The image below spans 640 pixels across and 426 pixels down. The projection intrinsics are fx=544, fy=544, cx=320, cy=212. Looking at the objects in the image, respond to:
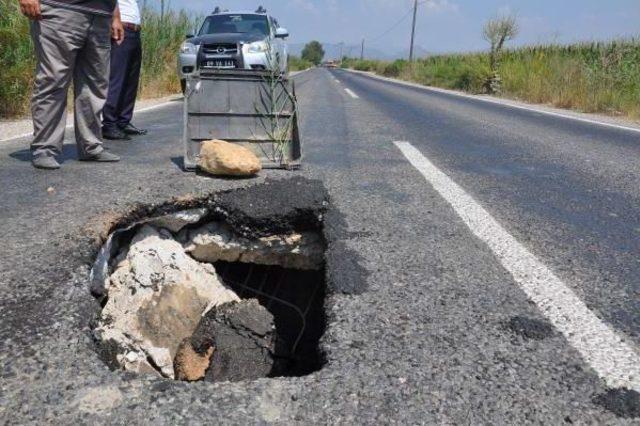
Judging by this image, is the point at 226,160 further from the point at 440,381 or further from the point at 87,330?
the point at 440,381

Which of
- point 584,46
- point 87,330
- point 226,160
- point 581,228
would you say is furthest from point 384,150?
point 584,46

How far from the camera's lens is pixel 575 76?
47.4 feet

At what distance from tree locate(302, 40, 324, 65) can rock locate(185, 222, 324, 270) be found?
4748 inches

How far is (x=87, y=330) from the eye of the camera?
1717 mm

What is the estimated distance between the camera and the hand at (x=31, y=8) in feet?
11.1

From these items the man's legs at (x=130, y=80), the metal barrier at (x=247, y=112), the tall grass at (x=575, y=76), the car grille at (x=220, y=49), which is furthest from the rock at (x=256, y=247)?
the tall grass at (x=575, y=76)

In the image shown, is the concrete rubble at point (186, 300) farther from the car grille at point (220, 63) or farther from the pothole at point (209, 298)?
the car grille at point (220, 63)

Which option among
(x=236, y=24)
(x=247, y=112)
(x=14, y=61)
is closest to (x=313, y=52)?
(x=236, y=24)

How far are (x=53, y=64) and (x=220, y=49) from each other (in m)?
6.21

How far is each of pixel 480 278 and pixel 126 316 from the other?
1.53m

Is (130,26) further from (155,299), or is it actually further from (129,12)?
(155,299)

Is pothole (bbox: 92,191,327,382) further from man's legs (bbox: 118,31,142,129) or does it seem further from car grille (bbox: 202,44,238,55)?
car grille (bbox: 202,44,238,55)

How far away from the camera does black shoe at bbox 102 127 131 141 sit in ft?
17.0

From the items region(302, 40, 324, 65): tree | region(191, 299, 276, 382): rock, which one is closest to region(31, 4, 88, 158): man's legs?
region(191, 299, 276, 382): rock
